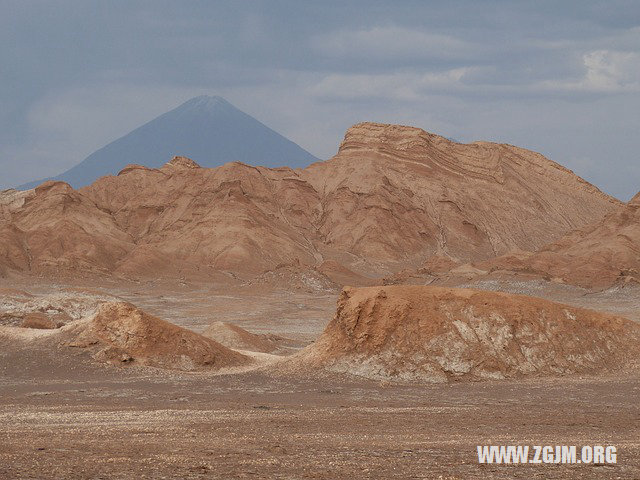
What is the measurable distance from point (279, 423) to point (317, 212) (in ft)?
316

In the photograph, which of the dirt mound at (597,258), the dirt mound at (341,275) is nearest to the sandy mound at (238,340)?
the dirt mound at (597,258)

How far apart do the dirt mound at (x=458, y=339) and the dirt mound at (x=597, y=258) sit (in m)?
44.6

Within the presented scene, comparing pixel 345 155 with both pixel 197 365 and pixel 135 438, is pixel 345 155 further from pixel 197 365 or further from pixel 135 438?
pixel 135 438

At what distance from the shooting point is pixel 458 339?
28.6 meters

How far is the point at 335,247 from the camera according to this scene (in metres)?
107

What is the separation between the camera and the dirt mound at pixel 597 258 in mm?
74062

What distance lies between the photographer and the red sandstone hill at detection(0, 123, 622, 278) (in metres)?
95.9

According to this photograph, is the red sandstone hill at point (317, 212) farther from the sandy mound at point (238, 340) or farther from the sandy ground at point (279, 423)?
the sandy ground at point (279, 423)

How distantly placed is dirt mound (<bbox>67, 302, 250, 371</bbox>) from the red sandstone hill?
56768 mm

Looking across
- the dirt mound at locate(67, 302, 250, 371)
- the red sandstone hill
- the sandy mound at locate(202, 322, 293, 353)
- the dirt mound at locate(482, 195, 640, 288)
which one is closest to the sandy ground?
the dirt mound at locate(67, 302, 250, 371)

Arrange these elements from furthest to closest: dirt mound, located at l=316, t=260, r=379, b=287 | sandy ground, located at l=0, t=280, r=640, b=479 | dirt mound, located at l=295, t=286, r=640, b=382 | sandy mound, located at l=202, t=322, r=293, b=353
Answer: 1. dirt mound, located at l=316, t=260, r=379, b=287
2. sandy mound, located at l=202, t=322, r=293, b=353
3. dirt mound, located at l=295, t=286, r=640, b=382
4. sandy ground, located at l=0, t=280, r=640, b=479

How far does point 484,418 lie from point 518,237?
9691cm

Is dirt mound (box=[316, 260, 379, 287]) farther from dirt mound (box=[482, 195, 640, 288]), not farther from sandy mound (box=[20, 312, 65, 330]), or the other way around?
sandy mound (box=[20, 312, 65, 330])

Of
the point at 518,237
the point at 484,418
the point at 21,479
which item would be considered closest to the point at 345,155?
the point at 518,237
